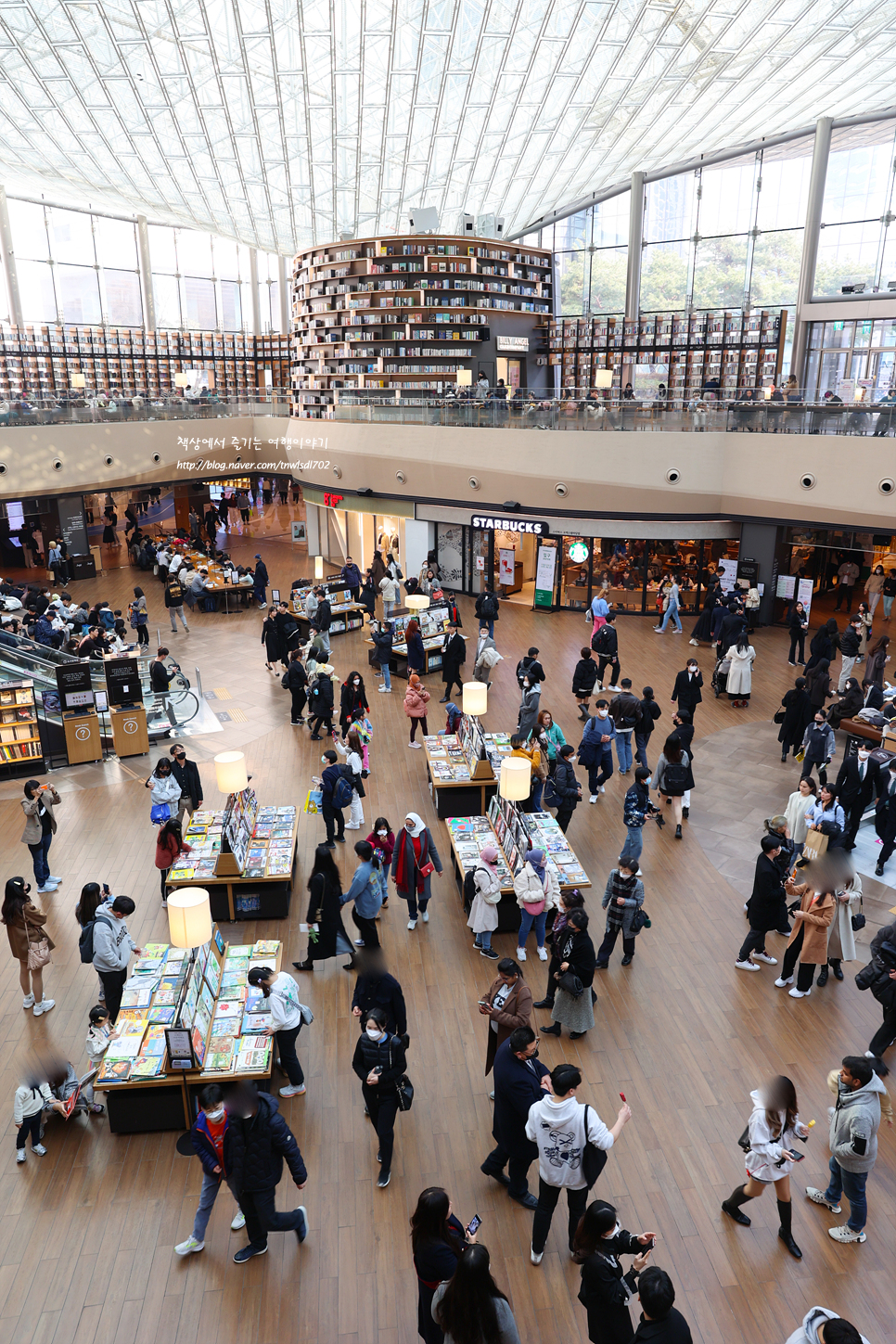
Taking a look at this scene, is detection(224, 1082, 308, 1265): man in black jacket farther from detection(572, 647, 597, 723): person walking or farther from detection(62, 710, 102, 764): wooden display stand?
detection(62, 710, 102, 764): wooden display stand

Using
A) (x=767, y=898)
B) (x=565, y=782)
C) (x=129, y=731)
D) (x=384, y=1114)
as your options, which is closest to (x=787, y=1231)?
(x=384, y=1114)

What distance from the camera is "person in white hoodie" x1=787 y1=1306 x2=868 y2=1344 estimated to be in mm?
2963

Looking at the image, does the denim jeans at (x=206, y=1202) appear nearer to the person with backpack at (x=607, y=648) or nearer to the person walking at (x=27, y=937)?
the person walking at (x=27, y=937)

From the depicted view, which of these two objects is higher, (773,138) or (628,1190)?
(773,138)

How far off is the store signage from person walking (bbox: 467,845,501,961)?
41.9ft

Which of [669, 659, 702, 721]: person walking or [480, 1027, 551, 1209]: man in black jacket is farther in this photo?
[669, 659, 702, 721]: person walking

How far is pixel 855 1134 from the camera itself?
4660 millimetres

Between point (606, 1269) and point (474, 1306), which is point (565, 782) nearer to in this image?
point (606, 1269)

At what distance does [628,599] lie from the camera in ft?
64.5

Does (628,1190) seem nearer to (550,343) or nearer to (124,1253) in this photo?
(124,1253)

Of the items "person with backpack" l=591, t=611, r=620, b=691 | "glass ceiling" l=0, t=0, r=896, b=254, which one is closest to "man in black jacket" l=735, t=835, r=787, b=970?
"person with backpack" l=591, t=611, r=620, b=691

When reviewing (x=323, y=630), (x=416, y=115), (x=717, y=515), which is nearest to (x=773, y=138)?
(x=416, y=115)

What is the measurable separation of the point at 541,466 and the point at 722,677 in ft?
23.9

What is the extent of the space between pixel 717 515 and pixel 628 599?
266 centimetres
